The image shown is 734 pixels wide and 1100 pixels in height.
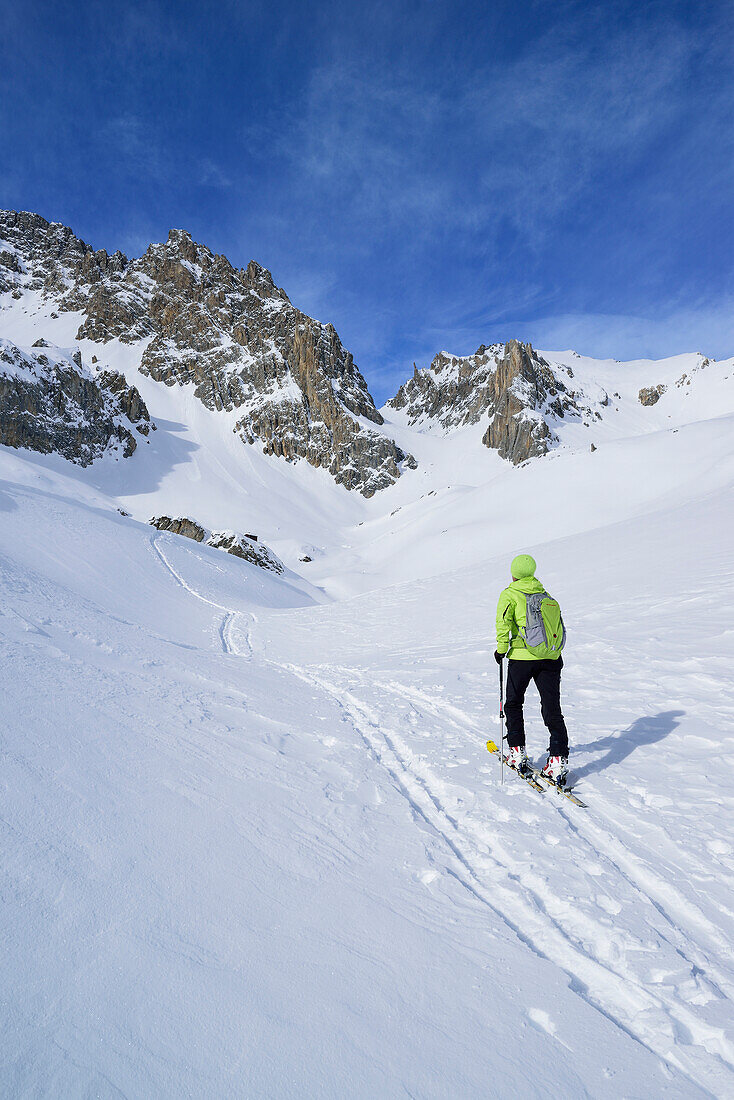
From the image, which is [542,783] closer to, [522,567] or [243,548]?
[522,567]

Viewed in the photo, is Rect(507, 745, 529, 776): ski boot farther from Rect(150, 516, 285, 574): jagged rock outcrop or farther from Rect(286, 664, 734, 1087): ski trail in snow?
Rect(150, 516, 285, 574): jagged rock outcrop

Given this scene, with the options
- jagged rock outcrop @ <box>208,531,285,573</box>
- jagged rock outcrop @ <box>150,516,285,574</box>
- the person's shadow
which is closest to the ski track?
the person's shadow

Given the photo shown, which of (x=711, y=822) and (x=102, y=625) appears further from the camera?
(x=102, y=625)

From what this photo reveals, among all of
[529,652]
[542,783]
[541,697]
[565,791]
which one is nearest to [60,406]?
[529,652]

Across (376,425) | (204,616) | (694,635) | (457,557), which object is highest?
(376,425)

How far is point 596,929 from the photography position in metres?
2.96

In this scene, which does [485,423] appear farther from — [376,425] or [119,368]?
[119,368]

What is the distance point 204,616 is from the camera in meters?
17.3

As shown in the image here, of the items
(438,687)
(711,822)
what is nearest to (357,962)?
(711,822)

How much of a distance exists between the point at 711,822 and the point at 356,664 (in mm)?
7857

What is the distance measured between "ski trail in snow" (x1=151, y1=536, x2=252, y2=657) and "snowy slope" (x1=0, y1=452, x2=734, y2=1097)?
5.38m

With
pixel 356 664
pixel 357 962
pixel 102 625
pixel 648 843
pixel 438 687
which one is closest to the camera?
pixel 357 962

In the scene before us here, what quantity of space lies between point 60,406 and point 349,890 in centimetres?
8758

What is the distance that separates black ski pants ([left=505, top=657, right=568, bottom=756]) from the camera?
195 inches
